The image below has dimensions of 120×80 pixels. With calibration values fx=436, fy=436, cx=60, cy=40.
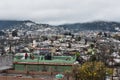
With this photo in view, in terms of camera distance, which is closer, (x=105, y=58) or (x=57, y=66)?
(x=57, y=66)

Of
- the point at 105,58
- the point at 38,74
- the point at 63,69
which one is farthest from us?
the point at 105,58

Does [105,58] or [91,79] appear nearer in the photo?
[91,79]

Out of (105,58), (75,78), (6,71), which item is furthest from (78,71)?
(105,58)

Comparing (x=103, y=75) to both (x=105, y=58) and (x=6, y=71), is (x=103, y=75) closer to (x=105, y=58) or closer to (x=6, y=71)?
(x=6, y=71)

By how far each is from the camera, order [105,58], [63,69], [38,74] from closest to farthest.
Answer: [38,74] → [63,69] → [105,58]

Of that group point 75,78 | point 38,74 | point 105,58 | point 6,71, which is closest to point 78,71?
point 75,78

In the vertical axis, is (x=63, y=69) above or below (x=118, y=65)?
Answer: above

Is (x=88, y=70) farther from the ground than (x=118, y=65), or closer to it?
farther from the ground

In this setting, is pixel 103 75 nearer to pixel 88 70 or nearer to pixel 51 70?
pixel 88 70
